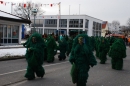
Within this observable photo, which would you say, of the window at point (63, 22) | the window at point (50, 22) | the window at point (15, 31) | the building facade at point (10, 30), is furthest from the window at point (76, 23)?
the window at point (15, 31)

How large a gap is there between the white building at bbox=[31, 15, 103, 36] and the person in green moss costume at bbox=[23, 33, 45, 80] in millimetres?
61022

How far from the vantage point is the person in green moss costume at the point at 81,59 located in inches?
293

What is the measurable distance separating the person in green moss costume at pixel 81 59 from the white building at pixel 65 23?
62765 millimetres

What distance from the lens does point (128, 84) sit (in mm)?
8969

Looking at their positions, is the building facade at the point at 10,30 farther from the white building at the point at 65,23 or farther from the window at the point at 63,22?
the window at the point at 63,22

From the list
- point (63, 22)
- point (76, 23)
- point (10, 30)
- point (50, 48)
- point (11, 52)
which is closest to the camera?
point (50, 48)

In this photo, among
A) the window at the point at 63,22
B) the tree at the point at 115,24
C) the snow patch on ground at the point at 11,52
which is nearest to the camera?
the snow patch on ground at the point at 11,52

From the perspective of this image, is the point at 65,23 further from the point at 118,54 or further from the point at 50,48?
the point at 118,54

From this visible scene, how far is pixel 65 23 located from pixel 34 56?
66.6 metres

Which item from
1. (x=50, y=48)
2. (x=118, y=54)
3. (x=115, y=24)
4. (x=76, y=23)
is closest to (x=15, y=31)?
(x=50, y=48)

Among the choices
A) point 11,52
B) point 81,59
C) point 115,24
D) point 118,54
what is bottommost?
point 11,52

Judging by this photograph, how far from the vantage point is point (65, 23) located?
75.2 meters

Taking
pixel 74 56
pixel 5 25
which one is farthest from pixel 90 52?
pixel 5 25

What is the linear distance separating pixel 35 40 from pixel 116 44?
215 inches
